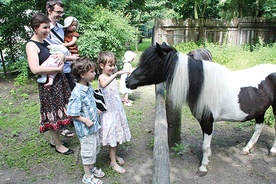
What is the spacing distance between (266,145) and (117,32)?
5049 mm

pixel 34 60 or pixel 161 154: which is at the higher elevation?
pixel 34 60

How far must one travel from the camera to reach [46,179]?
2.74 metres

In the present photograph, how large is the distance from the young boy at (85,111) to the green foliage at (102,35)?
4.14 metres

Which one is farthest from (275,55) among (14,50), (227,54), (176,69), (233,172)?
(14,50)

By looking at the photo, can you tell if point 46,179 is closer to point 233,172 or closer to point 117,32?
point 233,172

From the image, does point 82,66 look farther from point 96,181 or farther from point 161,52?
point 96,181

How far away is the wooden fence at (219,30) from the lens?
34.1 ft

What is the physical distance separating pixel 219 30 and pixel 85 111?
393 inches

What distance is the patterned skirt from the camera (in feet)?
9.77

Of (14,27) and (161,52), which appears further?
(14,27)

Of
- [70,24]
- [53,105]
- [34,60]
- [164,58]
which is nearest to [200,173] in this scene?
[164,58]

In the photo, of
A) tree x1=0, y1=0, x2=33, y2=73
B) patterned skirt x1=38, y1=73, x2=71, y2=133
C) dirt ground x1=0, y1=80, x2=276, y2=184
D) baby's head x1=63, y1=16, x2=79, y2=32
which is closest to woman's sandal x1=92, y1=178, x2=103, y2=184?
dirt ground x1=0, y1=80, x2=276, y2=184

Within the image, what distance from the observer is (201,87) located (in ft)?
8.16

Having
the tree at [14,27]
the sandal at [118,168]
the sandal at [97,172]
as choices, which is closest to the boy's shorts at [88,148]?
the sandal at [97,172]
